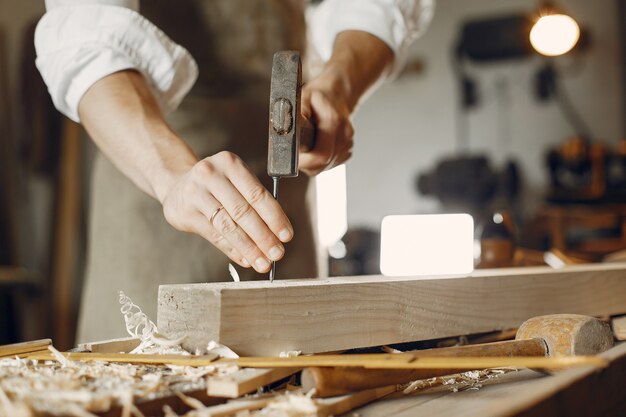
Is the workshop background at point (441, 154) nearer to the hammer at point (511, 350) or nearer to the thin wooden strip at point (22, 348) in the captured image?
the hammer at point (511, 350)

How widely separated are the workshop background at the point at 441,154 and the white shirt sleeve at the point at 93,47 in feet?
7.15

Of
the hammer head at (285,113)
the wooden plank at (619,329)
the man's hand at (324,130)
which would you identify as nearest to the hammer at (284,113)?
the hammer head at (285,113)

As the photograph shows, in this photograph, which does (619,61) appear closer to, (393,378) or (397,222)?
(397,222)

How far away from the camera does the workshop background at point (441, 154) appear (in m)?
3.43

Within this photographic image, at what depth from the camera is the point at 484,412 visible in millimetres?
544

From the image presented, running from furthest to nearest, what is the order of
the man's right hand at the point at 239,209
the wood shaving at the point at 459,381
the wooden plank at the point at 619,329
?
the wooden plank at the point at 619,329 < the man's right hand at the point at 239,209 < the wood shaving at the point at 459,381

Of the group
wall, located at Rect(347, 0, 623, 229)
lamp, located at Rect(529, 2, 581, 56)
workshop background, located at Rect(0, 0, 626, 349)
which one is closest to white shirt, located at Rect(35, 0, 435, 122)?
workshop background, located at Rect(0, 0, 626, 349)

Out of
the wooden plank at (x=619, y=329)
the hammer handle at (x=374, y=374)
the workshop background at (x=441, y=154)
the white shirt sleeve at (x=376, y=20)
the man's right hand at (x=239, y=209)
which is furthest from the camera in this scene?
the workshop background at (x=441, y=154)

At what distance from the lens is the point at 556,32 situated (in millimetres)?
4359

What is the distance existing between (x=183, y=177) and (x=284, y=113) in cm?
19

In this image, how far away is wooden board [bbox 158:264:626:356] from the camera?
0.81 metres

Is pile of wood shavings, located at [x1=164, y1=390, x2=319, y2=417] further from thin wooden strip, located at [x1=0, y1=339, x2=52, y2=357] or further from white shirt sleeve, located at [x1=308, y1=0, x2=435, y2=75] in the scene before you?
white shirt sleeve, located at [x1=308, y1=0, x2=435, y2=75]

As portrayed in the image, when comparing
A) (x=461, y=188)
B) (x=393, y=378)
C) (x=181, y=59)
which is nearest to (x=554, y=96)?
(x=461, y=188)

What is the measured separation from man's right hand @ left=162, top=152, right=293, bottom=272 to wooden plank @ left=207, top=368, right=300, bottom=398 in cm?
25
